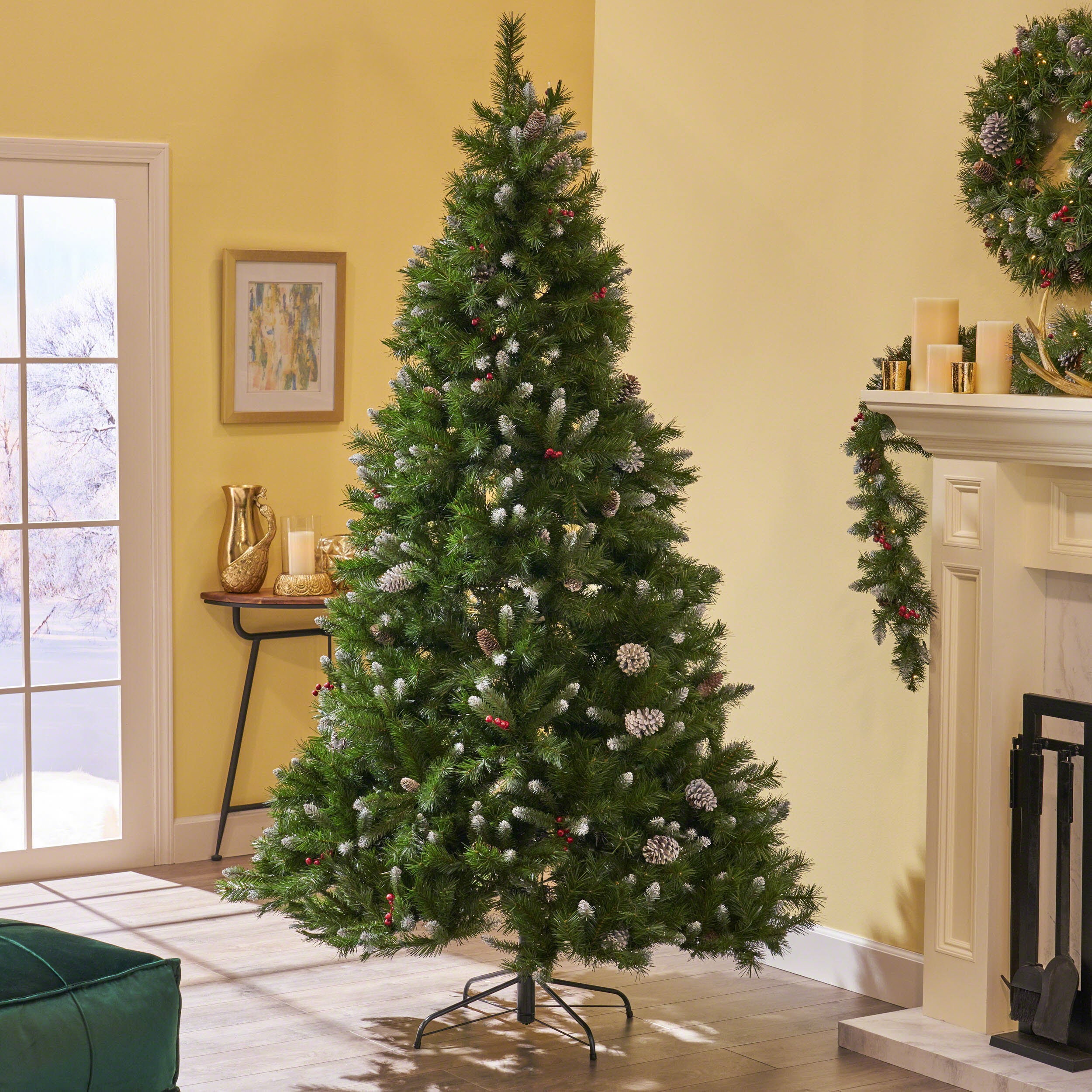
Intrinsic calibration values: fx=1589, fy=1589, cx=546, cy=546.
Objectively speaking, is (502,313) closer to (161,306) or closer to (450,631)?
(450,631)

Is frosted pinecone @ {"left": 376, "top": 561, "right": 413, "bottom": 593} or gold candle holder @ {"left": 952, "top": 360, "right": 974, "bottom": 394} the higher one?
gold candle holder @ {"left": 952, "top": 360, "right": 974, "bottom": 394}

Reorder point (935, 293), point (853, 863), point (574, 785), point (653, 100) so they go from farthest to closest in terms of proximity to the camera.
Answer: point (653, 100), point (853, 863), point (935, 293), point (574, 785)

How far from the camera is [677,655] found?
337 centimetres

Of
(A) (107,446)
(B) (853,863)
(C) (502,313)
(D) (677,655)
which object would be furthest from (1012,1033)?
(A) (107,446)

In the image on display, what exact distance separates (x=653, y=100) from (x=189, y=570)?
2.07 meters

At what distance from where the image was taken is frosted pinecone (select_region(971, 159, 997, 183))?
3457mm

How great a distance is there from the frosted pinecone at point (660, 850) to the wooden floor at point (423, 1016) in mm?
531

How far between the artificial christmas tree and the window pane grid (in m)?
1.73

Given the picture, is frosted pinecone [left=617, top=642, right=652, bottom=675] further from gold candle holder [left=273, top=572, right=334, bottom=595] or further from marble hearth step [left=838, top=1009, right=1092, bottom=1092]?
gold candle holder [left=273, top=572, right=334, bottom=595]

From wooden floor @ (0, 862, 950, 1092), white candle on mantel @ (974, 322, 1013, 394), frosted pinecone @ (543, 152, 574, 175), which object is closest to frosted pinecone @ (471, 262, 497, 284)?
frosted pinecone @ (543, 152, 574, 175)

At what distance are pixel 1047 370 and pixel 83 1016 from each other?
2.21 meters

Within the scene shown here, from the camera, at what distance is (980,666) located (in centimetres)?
349

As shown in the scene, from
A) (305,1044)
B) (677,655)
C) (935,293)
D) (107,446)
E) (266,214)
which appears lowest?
(305,1044)

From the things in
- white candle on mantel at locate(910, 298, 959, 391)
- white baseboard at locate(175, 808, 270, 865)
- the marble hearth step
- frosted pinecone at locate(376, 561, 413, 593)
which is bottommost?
the marble hearth step
